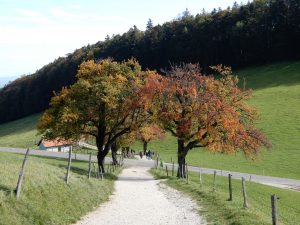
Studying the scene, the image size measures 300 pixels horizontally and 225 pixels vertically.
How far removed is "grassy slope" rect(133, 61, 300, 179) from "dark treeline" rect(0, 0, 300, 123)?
8.13m

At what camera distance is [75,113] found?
42344mm

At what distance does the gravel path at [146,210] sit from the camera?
2016 centimetres

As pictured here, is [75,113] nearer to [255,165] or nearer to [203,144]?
[203,144]

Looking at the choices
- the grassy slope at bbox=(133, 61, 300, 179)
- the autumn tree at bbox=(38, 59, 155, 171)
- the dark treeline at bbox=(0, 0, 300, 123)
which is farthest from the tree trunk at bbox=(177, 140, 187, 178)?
the dark treeline at bbox=(0, 0, 300, 123)

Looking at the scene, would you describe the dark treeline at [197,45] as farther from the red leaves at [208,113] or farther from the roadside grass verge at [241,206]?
the roadside grass verge at [241,206]

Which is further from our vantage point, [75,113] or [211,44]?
[211,44]

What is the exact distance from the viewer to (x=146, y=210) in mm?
23656

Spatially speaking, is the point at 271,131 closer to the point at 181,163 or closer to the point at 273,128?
the point at 273,128

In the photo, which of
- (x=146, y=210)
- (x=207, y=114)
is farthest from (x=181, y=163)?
(x=146, y=210)

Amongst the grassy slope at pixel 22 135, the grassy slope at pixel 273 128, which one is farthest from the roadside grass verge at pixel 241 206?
the grassy slope at pixel 22 135

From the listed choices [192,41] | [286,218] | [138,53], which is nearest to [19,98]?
[138,53]

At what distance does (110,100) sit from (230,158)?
38836 mm

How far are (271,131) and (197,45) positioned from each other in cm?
6571

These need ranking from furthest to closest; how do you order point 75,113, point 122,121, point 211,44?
point 211,44 → point 122,121 → point 75,113
